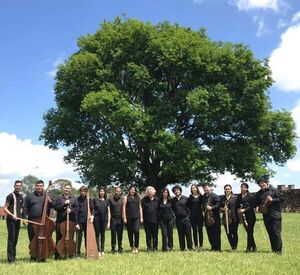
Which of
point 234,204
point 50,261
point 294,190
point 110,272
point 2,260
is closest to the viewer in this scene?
point 110,272

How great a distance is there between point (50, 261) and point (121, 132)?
62.9 ft

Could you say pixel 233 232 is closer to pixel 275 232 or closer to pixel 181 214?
pixel 275 232

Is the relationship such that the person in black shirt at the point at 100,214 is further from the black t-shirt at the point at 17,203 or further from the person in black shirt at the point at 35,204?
the black t-shirt at the point at 17,203

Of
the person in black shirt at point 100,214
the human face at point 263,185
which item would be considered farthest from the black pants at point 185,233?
the human face at point 263,185

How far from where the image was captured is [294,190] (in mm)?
60406

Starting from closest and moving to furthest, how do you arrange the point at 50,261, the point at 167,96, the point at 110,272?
the point at 110,272 → the point at 50,261 → the point at 167,96

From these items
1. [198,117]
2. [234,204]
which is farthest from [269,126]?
[234,204]

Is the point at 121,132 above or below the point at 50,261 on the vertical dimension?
above

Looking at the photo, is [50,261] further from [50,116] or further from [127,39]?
[50,116]

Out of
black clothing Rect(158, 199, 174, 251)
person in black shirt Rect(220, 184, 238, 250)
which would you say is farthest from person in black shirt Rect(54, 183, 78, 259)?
person in black shirt Rect(220, 184, 238, 250)

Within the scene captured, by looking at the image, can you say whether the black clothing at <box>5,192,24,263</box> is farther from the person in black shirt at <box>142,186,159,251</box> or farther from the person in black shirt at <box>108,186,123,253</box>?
the person in black shirt at <box>142,186,159,251</box>

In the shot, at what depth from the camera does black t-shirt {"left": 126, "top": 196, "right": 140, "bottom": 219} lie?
15.2 meters

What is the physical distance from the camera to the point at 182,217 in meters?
15.5

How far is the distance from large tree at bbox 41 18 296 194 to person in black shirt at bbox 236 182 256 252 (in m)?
14.7
